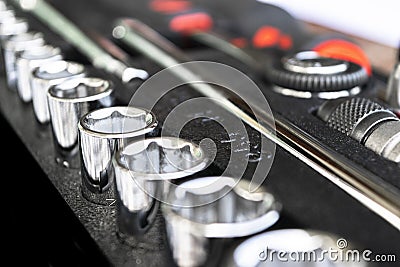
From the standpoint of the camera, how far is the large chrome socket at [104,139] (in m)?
0.38

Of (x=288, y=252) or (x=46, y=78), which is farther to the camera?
(x=46, y=78)

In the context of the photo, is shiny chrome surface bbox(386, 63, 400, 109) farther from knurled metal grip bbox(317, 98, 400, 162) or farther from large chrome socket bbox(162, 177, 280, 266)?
large chrome socket bbox(162, 177, 280, 266)

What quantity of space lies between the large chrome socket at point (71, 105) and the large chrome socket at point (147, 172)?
80 millimetres

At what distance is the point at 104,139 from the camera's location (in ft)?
1.25

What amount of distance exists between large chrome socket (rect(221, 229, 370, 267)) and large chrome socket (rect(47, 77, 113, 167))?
0.18m

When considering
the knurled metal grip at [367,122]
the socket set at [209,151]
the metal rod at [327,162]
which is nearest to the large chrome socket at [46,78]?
the socket set at [209,151]

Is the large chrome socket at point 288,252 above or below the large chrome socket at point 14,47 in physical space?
above

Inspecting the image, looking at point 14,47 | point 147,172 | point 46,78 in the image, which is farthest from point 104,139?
point 14,47

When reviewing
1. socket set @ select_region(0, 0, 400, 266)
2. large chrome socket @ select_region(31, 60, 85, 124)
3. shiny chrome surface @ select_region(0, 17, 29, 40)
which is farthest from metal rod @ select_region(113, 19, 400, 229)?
shiny chrome surface @ select_region(0, 17, 29, 40)

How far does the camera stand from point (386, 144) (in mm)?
409

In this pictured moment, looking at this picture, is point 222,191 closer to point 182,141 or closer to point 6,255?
point 182,141

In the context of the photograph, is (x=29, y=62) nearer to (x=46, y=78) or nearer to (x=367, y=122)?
(x=46, y=78)

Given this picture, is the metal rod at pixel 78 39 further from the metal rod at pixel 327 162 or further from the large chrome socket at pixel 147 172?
the large chrome socket at pixel 147 172

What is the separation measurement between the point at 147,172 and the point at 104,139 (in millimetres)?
49
